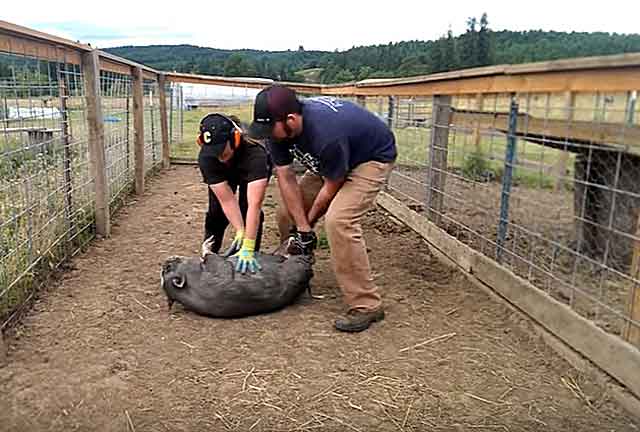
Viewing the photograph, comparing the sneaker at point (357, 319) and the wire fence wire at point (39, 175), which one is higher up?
the wire fence wire at point (39, 175)

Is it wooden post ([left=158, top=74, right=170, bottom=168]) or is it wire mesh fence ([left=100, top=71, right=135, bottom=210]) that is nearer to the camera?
wire mesh fence ([left=100, top=71, right=135, bottom=210])

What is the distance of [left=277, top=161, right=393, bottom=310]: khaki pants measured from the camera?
3.35 metres

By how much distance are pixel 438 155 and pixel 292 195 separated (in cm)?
163

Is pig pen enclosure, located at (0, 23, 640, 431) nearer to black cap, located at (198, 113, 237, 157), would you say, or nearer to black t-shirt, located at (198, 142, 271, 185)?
black t-shirt, located at (198, 142, 271, 185)

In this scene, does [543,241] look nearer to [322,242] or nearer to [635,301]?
[635,301]

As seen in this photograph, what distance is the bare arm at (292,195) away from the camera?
3713mm

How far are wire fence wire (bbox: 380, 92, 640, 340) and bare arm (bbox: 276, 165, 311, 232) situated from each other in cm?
124

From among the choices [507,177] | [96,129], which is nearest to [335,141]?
[507,177]

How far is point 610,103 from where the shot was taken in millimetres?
2674

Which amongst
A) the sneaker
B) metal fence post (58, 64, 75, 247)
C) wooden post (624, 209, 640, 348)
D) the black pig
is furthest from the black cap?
wooden post (624, 209, 640, 348)

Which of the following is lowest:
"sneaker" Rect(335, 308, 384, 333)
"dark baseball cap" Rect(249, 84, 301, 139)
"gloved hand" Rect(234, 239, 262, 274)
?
"sneaker" Rect(335, 308, 384, 333)

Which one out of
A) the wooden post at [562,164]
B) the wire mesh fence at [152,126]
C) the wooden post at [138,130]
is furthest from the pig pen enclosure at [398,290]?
the wire mesh fence at [152,126]

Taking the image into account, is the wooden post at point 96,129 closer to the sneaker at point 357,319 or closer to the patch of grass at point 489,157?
the sneaker at point 357,319

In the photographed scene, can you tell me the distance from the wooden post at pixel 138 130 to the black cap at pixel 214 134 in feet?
12.8
